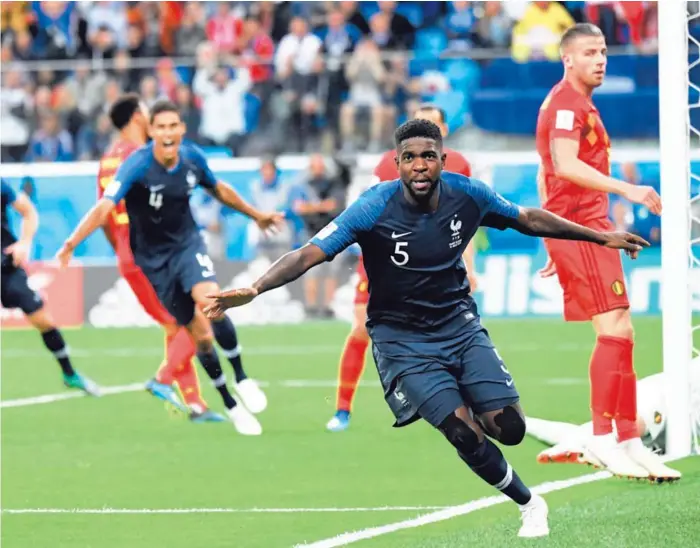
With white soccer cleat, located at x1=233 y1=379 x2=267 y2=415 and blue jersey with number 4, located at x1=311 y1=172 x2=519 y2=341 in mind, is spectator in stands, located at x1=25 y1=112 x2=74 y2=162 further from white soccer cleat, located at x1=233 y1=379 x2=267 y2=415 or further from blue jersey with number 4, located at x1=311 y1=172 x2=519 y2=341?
blue jersey with number 4, located at x1=311 y1=172 x2=519 y2=341

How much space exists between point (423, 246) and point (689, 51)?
3.19 metres

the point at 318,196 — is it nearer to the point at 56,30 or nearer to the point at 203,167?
the point at 56,30

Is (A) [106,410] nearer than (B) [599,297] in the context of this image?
No

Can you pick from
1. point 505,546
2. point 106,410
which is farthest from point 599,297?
point 106,410

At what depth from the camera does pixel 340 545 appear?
668 cm

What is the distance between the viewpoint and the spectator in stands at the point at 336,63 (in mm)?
22250

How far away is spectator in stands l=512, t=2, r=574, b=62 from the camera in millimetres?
20781

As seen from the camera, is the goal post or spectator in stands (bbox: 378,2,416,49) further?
spectator in stands (bbox: 378,2,416,49)

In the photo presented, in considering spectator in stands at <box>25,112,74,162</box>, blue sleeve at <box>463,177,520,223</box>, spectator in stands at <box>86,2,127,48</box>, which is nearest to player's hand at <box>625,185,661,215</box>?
blue sleeve at <box>463,177,520,223</box>

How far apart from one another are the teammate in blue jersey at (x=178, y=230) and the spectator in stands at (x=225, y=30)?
1259 centimetres

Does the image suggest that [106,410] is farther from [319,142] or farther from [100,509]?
[319,142]

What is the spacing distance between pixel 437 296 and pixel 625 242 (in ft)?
2.94

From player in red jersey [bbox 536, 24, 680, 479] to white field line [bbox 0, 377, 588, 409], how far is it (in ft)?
16.1

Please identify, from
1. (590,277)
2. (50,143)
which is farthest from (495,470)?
(50,143)
